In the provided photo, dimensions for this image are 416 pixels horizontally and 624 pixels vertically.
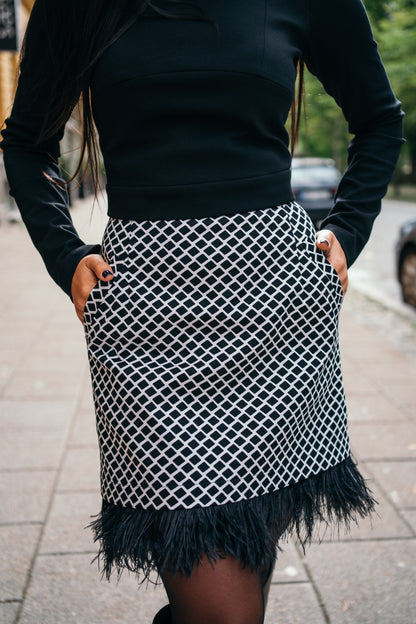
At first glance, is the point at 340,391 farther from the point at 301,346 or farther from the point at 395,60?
the point at 395,60

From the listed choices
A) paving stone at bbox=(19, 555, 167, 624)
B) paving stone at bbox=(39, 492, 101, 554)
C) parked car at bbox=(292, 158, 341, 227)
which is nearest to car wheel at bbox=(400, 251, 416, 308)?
paving stone at bbox=(39, 492, 101, 554)

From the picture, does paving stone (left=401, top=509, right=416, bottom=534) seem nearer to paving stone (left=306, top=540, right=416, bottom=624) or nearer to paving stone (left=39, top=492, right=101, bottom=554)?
paving stone (left=306, top=540, right=416, bottom=624)

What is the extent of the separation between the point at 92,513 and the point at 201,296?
5.88 feet

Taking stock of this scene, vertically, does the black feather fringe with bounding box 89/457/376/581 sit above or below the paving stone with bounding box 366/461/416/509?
above

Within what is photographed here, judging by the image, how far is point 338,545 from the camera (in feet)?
8.45

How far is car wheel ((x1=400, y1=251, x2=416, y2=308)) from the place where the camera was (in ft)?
22.9

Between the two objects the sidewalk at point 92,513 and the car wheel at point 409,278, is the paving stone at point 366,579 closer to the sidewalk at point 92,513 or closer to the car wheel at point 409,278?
the sidewalk at point 92,513

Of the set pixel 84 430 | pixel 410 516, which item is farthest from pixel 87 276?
pixel 84 430

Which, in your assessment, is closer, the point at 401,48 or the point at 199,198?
the point at 199,198

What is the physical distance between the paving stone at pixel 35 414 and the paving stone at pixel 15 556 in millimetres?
1056

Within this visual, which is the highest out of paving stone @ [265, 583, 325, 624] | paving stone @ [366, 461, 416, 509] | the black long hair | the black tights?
the black long hair

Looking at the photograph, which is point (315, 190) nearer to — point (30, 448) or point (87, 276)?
point (30, 448)

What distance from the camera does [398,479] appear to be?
3080 millimetres

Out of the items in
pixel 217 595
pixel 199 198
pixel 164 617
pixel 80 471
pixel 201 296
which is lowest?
pixel 80 471
